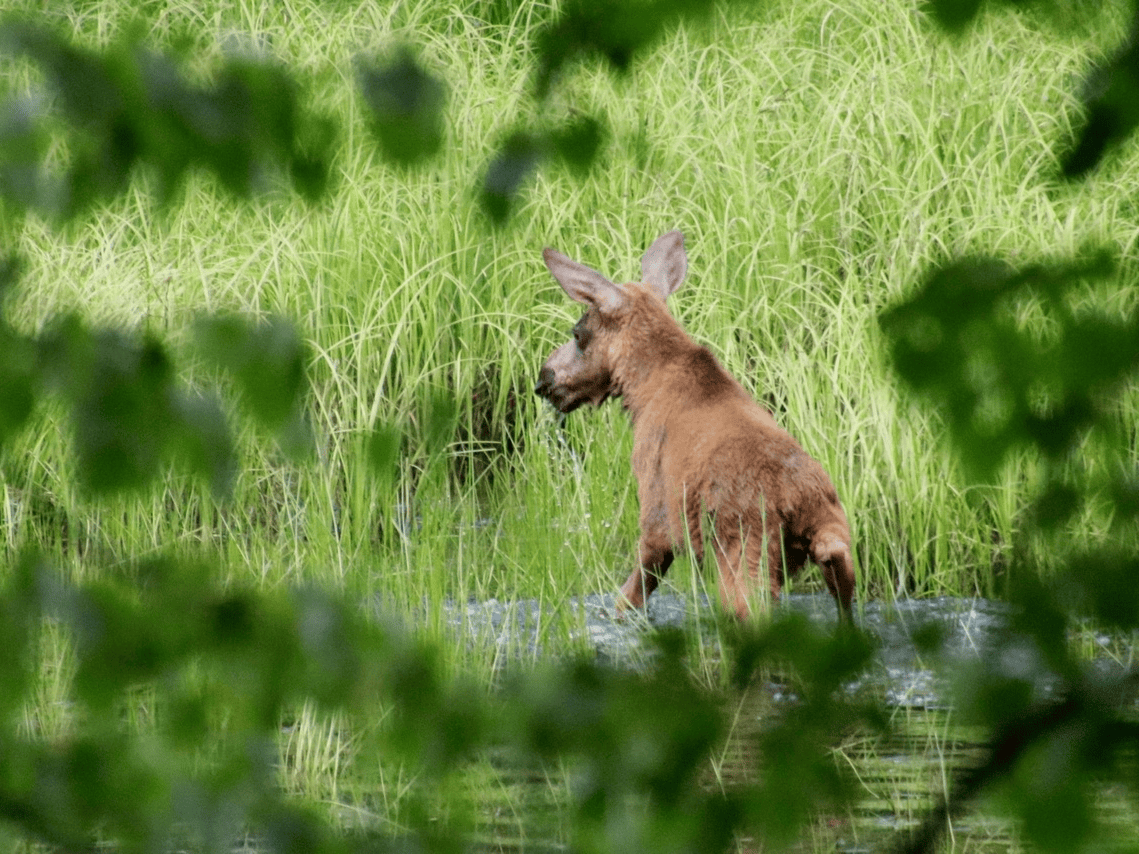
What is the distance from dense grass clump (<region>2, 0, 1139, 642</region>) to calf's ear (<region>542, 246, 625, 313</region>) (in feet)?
1.12

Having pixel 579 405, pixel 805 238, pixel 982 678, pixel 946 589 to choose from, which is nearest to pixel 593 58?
pixel 982 678

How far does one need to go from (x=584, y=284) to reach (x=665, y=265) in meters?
0.40

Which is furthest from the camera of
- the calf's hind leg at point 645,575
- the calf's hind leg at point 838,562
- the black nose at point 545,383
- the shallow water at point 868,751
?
the black nose at point 545,383

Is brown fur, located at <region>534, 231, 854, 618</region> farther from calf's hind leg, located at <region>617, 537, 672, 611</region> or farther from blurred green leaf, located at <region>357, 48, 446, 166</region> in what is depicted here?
blurred green leaf, located at <region>357, 48, 446, 166</region>

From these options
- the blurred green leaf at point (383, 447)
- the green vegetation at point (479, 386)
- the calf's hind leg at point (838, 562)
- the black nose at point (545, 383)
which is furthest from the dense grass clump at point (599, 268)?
the blurred green leaf at point (383, 447)

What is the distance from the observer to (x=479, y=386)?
214 inches

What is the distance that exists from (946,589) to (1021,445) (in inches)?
145

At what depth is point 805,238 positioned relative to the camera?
536cm

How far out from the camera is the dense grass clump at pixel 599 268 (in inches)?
167

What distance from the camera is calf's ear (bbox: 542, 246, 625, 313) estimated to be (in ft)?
12.4

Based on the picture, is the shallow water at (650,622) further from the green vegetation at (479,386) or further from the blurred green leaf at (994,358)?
the blurred green leaf at (994,358)

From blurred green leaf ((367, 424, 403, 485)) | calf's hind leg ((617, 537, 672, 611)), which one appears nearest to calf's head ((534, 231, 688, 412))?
calf's hind leg ((617, 537, 672, 611))

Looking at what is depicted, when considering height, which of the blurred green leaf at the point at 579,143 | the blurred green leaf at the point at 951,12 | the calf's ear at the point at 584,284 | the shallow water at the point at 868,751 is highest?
the calf's ear at the point at 584,284

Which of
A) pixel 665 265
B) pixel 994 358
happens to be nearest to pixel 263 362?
pixel 994 358
